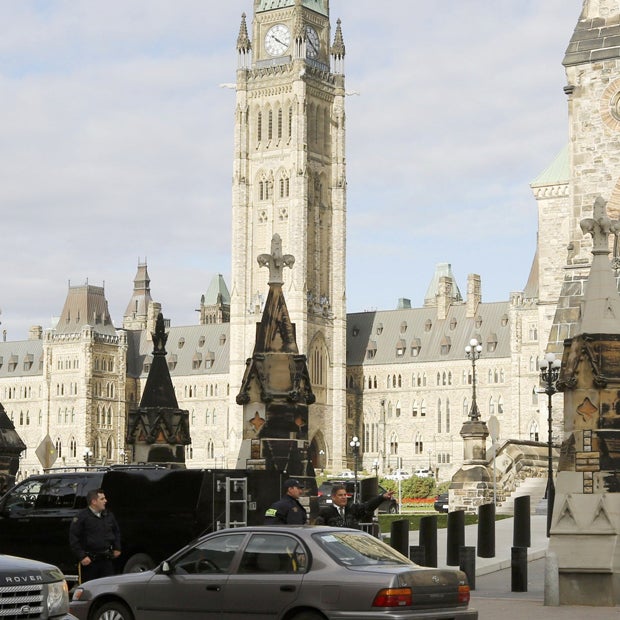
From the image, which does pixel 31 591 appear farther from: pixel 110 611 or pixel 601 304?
pixel 601 304

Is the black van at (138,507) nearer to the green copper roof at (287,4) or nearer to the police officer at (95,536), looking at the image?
the police officer at (95,536)

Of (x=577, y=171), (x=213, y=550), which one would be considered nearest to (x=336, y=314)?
(x=577, y=171)

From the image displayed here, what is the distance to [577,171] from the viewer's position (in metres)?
38.8

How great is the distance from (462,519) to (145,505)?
6.42 metres

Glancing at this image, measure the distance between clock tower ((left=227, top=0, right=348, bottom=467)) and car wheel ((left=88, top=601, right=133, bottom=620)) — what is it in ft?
368

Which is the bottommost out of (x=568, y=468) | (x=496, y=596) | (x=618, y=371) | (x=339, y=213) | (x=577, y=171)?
(x=496, y=596)

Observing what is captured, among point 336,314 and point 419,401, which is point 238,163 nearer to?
point 336,314

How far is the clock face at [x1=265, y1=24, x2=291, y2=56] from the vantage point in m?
136

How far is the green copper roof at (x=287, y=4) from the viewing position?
136625 mm

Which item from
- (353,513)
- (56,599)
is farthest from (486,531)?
(56,599)

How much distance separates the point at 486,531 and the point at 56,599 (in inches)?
593

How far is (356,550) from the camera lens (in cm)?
1659

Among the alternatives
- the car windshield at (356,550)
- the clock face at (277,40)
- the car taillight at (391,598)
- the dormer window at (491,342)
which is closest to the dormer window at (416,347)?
the dormer window at (491,342)

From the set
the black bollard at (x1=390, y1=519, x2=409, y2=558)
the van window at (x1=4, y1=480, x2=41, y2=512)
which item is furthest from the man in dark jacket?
the van window at (x1=4, y1=480, x2=41, y2=512)
